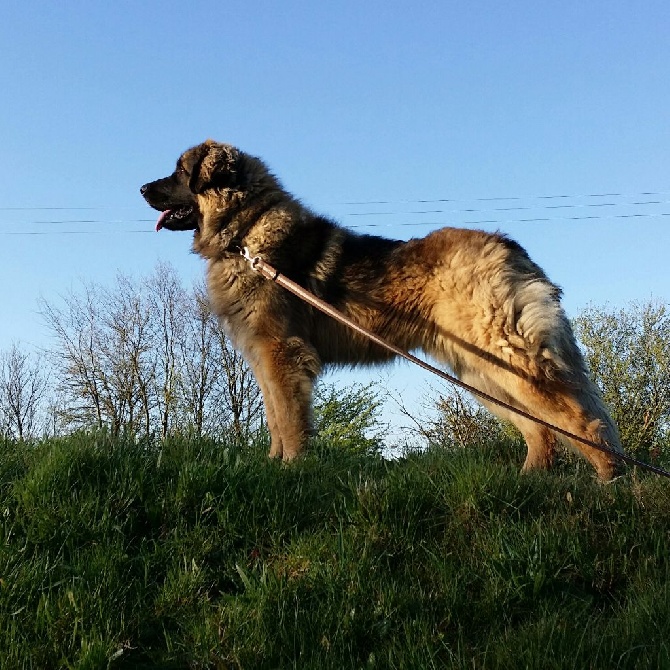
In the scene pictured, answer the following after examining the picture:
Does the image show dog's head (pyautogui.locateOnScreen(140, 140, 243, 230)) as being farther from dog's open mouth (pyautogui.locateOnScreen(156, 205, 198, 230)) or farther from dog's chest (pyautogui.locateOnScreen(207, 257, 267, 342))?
dog's chest (pyautogui.locateOnScreen(207, 257, 267, 342))

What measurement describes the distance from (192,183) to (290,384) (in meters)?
2.15

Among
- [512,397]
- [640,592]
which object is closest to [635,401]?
[512,397]

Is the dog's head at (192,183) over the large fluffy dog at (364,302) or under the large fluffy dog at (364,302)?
over

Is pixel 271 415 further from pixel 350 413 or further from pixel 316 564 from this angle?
pixel 350 413

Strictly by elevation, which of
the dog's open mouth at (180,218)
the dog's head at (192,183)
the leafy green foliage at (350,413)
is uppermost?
the dog's head at (192,183)

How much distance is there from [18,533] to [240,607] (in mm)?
1366

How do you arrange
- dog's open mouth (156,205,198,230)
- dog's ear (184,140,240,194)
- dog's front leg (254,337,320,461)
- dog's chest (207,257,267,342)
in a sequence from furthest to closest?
dog's open mouth (156,205,198,230)
dog's ear (184,140,240,194)
dog's chest (207,257,267,342)
dog's front leg (254,337,320,461)

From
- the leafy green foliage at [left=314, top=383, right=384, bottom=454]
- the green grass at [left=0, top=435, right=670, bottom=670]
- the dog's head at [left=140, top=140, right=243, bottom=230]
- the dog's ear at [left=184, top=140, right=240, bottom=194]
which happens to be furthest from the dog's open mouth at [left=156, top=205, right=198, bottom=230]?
the leafy green foliage at [left=314, top=383, right=384, bottom=454]

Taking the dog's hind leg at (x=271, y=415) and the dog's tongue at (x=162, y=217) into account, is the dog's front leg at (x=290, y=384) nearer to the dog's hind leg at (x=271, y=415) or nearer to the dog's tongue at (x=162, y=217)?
the dog's hind leg at (x=271, y=415)

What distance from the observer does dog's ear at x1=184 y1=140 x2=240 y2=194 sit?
6.28 meters

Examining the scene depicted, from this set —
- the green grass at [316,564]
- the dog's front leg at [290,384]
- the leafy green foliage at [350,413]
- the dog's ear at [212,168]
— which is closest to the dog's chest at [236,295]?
the dog's front leg at [290,384]

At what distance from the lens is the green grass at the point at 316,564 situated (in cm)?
292

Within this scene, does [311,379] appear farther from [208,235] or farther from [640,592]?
[640,592]

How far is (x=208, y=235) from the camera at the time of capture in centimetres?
624
